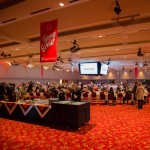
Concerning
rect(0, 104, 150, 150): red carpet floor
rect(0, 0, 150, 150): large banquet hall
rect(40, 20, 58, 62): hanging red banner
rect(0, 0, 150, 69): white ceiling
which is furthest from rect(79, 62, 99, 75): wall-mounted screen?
rect(40, 20, 58, 62): hanging red banner

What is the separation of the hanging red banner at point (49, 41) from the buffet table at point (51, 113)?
1.71 meters

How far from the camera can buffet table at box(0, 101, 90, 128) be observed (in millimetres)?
6246

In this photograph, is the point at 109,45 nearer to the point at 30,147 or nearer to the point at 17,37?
the point at 17,37

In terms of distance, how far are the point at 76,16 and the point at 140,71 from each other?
71.3ft

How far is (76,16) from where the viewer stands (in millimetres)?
5820

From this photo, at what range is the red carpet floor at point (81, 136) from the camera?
470 cm

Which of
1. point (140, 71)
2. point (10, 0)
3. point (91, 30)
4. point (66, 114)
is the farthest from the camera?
point (140, 71)

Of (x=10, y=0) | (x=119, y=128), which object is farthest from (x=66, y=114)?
(x=10, y=0)

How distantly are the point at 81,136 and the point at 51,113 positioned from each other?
1.67 metres

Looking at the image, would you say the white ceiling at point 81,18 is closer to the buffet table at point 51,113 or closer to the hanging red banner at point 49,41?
the hanging red banner at point 49,41

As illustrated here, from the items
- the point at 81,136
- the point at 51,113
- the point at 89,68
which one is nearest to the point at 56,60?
the point at 51,113

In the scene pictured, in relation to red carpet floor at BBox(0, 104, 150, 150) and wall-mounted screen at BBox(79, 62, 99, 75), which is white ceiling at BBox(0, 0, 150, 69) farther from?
wall-mounted screen at BBox(79, 62, 99, 75)

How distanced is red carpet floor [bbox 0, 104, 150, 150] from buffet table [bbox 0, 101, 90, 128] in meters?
0.32

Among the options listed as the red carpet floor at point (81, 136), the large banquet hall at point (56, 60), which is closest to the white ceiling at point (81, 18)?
the large banquet hall at point (56, 60)
